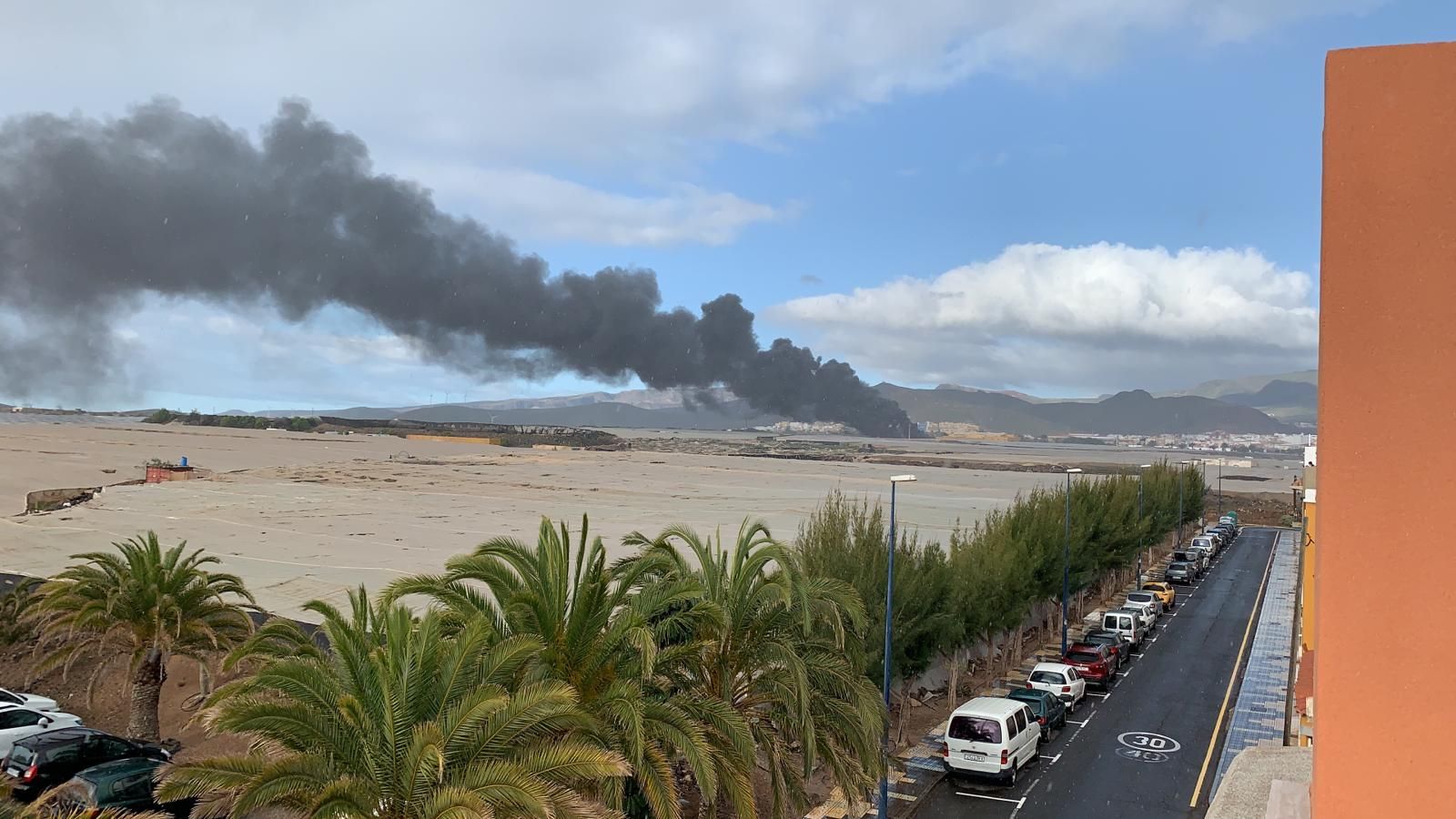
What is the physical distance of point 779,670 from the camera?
12.7m

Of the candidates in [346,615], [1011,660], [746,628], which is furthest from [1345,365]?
[346,615]

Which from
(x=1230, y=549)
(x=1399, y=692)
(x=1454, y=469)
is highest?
(x=1454, y=469)

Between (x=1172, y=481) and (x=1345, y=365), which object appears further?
(x=1172, y=481)

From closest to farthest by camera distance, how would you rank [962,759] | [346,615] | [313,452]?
1. [962,759]
2. [346,615]
3. [313,452]

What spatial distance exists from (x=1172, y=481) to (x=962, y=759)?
51640 millimetres

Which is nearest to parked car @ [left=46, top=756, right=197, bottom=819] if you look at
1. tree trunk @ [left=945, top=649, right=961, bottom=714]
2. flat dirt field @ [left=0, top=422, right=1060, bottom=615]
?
flat dirt field @ [left=0, top=422, right=1060, bottom=615]

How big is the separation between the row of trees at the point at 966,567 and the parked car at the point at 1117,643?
7.08ft

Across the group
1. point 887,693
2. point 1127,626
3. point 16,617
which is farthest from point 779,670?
point 1127,626

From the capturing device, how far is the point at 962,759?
59.2 ft

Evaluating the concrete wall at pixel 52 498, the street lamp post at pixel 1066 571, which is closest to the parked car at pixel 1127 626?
the street lamp post at pixel 1066 571

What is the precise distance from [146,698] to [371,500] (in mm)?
53537

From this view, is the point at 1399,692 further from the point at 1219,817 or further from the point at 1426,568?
the point at 1219,817

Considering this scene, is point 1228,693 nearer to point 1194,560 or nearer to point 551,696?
point 551,696

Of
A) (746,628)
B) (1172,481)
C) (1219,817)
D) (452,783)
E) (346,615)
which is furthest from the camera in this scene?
(1172,481)
